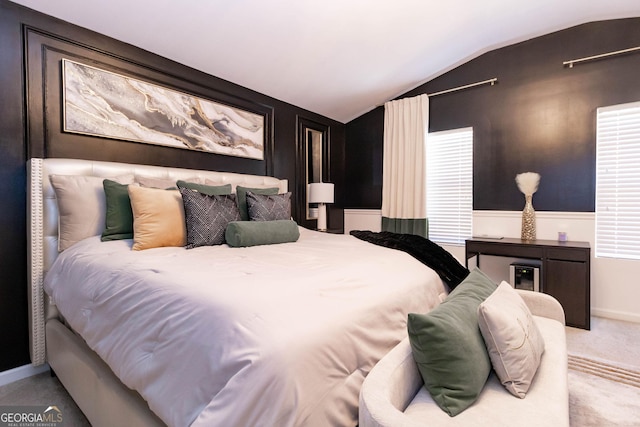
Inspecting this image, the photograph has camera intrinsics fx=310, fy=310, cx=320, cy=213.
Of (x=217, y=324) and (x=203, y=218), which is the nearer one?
(x=217, y=324)

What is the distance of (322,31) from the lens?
2820 millimetres

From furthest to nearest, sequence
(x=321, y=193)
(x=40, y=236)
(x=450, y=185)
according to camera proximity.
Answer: (x=321, y=193) → (x=450, y=185) → (x=40, y=236)

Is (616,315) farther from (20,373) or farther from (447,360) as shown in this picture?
(20,373)

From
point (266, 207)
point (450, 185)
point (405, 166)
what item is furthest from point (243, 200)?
point (450, 185)

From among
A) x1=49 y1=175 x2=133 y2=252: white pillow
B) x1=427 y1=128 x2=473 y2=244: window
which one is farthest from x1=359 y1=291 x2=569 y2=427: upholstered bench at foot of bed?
x1=427 y1=128 x2=473 y2=244: window

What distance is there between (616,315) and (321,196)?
10.5ft

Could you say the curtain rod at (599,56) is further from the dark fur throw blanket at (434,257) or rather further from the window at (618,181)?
the dark fur throw blanket at (434,257)

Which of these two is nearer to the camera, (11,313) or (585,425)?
(585,425)

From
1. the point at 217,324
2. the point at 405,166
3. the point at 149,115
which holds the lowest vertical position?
the point at 217,324

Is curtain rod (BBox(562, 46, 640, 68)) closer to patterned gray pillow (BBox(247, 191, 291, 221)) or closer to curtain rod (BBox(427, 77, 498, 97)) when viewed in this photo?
curtain rod (BBox(427, 77, 498, 97))

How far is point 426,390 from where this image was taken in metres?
1.07

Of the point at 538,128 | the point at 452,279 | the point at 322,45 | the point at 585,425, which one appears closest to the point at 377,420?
the point at 452,279

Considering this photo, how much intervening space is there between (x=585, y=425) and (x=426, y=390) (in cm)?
108

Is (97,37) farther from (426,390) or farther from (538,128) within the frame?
(538,128)
